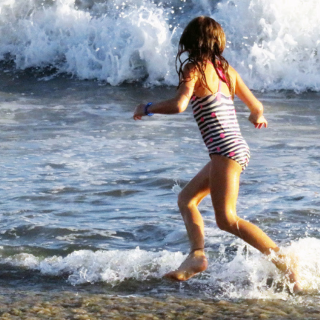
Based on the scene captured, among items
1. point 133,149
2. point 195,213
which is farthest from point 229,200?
point 133,149

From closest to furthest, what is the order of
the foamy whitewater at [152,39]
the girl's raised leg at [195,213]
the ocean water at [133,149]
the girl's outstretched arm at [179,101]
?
the girl's outstretched arm at [179,101] → the girl's raised leg at [195,213] → the ocean water at [133,149] → the foamy whitewater at [152,39]

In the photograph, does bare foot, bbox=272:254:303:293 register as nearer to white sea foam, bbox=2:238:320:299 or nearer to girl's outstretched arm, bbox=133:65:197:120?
white sea foam, bbox=2:238:320:299

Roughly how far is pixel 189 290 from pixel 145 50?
34.4 ft

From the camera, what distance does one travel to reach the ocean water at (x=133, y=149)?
14.3 ft

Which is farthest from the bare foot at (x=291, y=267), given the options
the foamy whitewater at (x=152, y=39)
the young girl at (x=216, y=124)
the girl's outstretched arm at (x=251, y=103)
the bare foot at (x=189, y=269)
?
the foamy whitewater at (x=152, y=39)

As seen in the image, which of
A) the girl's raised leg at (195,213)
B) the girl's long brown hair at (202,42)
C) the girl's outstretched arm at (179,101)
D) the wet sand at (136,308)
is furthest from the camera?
the girl's raised leg at (195,213)

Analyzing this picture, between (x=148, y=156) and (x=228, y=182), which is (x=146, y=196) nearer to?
(x=148, y=156)

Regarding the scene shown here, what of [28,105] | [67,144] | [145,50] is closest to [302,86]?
[145,50]

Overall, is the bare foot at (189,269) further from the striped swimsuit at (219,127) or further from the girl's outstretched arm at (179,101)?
the girl's outstretched arm at (179,101)

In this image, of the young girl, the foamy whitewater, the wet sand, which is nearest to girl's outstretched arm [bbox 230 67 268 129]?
the young girl

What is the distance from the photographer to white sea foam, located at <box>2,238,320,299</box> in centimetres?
405

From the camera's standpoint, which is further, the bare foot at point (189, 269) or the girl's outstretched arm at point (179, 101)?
the bare foot at point (189, 269)

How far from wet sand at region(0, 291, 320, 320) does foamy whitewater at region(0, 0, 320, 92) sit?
9.00 metres

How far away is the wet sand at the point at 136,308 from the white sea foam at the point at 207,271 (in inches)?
8.7
